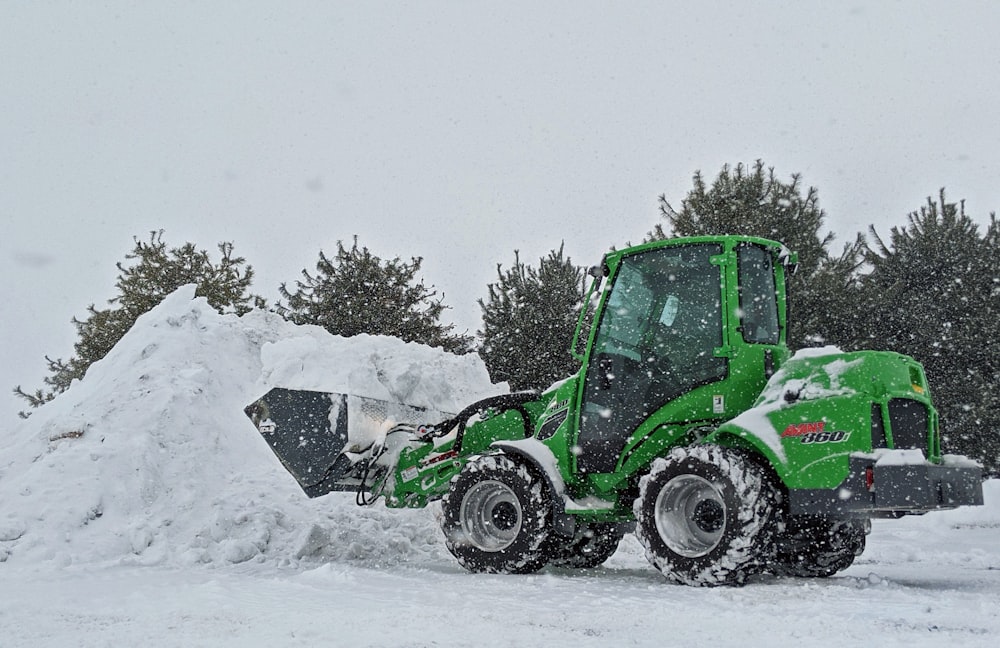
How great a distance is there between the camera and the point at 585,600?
17.4 feet

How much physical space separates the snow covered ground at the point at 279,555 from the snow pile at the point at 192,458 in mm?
22

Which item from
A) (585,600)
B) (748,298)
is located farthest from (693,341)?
(585,600)

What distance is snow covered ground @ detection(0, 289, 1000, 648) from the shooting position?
4164 millimetres

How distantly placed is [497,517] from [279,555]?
2.05 meters

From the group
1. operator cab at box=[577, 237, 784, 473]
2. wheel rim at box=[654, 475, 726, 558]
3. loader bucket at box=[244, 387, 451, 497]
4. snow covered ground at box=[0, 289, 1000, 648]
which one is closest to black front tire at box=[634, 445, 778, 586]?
wheel rim at box=[654, 475, 726, 558]

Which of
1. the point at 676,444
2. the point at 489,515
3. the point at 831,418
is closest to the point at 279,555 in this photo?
the point at 489,515

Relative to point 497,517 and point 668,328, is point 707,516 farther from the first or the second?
point 497,517

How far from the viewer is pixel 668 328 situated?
6.87 m

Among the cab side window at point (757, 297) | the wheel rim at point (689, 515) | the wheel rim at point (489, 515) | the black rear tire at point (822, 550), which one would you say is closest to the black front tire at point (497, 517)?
the wheel rim at point (489, 515)

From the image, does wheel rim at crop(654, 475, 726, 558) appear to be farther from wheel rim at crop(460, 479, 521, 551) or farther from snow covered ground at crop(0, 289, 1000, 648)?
wheel rim at crop(460, 479, 521, 551)

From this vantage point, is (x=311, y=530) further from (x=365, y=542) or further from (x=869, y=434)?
(x=869, y=434)

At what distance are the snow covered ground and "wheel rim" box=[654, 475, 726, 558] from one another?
37 cm

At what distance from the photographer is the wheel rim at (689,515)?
239 inches

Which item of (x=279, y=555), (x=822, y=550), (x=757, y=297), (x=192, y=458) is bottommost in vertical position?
(x=279, y=555)
